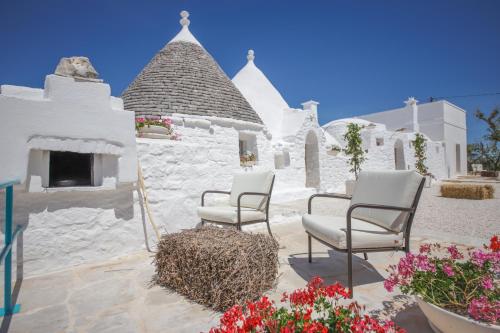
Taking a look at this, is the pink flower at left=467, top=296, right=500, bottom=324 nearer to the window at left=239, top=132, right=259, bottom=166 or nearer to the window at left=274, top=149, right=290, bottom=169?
the window at left=239, top=132, right=259, bottom=166

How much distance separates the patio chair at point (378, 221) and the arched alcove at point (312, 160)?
9.99 m

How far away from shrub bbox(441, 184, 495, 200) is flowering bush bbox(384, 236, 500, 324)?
372 inches

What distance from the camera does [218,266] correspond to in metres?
2.12

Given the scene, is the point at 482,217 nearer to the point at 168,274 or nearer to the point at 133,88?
the point at 168,274

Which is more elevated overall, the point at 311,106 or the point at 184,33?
the point at 184,33

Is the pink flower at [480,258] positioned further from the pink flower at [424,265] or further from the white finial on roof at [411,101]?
the white finial on roof at [411,101]

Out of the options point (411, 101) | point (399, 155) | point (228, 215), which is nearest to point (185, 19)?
point (228, 215)

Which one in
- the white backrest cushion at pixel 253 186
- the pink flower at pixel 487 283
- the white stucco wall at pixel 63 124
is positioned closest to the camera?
the pink flower at pixel 487 283

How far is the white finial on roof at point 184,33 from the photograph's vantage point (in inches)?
470

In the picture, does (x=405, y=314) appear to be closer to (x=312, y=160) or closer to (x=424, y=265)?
(x=424, y=265)

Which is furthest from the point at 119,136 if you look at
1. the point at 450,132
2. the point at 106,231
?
the point at 450,132

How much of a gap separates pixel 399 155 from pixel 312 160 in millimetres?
9107

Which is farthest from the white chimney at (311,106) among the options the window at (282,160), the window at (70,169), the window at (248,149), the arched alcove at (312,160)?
the window at (70,169)

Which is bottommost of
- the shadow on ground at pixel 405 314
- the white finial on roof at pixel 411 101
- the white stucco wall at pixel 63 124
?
the shadow on ground at pixel 405 314
